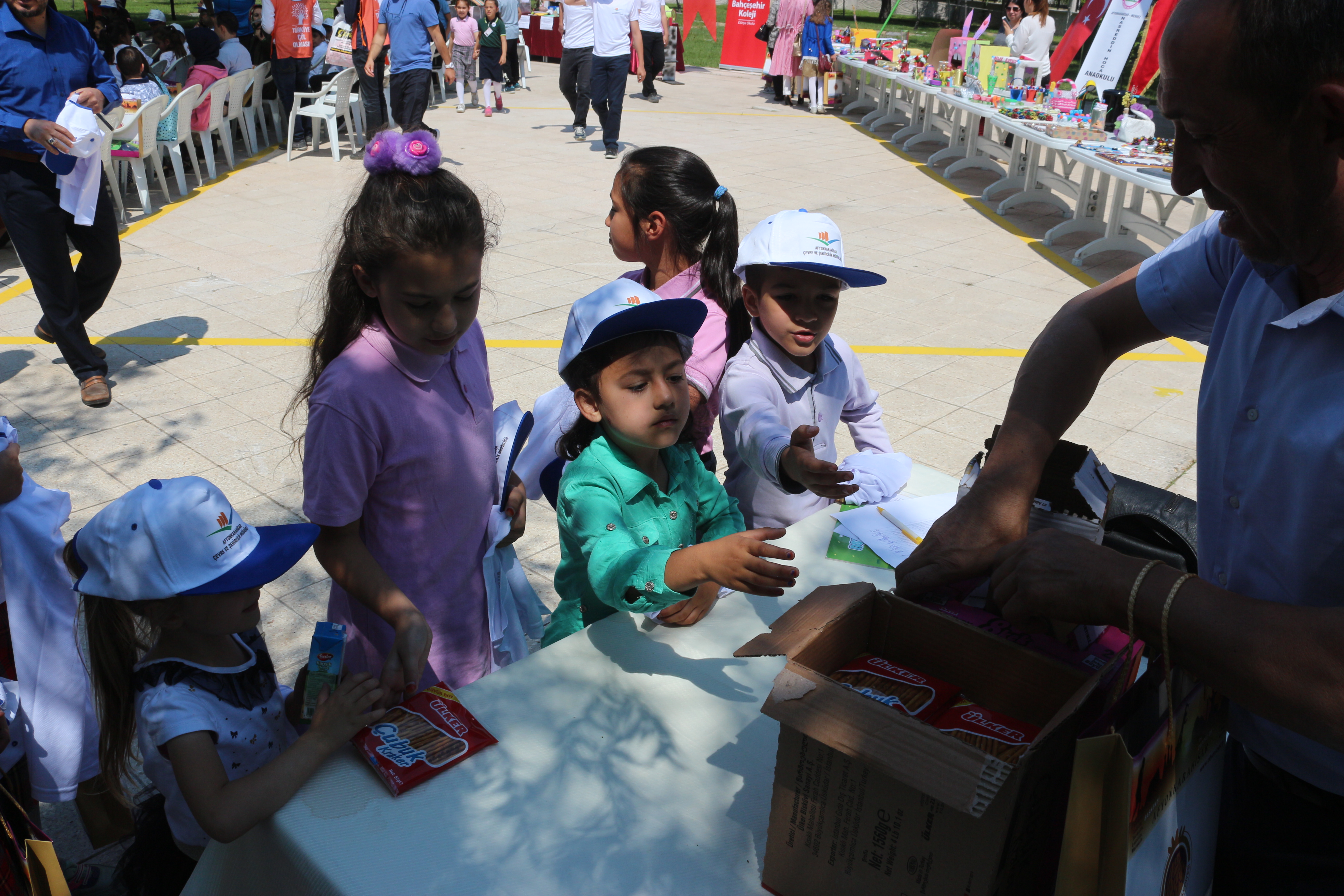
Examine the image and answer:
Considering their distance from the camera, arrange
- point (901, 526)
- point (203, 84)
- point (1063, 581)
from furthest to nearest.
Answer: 1. point (203, 84)
2. point (901, 526)
3. point (1063, 581)

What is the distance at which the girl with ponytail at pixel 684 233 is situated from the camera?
287 cm

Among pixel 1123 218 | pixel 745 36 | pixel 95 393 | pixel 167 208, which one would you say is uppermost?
pixel 745 36

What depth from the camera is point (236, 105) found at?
446 inches

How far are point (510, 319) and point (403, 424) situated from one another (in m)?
4.74

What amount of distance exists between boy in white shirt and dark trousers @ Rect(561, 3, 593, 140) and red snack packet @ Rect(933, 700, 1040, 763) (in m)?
12.5

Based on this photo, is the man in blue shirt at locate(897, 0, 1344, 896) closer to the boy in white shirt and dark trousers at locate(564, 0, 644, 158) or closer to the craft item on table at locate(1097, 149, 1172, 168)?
the craft item on table at locate(1097, 149, 1172, 168)

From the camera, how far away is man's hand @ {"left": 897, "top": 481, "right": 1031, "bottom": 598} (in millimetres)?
1499

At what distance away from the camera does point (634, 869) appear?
4.59 ft

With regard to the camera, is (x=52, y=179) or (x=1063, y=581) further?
(x=52, y=179)

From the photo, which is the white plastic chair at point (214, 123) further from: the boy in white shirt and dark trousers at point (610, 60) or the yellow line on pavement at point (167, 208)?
the boy in white shirt and dark trousers at point (610, 60)

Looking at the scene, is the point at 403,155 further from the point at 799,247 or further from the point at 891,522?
the point at 891,522

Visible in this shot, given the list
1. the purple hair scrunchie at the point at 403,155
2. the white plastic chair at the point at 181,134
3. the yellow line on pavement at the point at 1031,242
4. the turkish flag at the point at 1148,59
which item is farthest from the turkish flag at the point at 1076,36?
the purple hair scrunchie at the point at 403,155

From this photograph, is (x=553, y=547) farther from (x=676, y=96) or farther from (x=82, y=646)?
(x=676, y=96)

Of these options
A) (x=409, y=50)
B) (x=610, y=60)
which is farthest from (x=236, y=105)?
(x=610, y=60)
